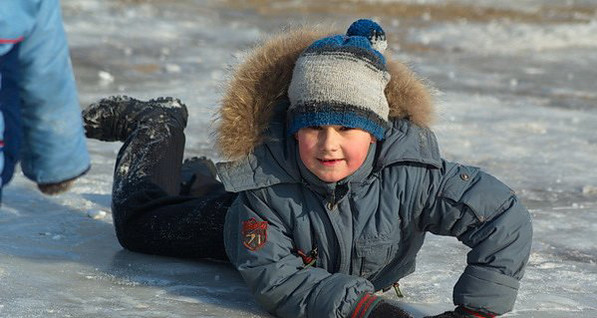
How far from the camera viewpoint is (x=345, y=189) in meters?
3.34

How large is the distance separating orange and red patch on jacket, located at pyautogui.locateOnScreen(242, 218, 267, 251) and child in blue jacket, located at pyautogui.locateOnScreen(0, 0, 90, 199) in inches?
24.4

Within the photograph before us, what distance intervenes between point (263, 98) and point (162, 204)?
0.86 m

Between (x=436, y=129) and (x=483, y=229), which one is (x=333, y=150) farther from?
(x=436, y=129)

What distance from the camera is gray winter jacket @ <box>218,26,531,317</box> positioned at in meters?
3.22

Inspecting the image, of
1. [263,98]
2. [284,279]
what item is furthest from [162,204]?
[284,279]

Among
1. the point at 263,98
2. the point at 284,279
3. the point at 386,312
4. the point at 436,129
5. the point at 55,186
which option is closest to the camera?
the point at 55,186

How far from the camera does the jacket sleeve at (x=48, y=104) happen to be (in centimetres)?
269

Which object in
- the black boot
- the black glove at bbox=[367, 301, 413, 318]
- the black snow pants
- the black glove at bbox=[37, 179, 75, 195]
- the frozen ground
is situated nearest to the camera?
the black glove at bbox=[37, 179, 75, 195]

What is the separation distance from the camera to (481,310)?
3.21 metres

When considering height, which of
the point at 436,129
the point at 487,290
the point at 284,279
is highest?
the point at 487,290

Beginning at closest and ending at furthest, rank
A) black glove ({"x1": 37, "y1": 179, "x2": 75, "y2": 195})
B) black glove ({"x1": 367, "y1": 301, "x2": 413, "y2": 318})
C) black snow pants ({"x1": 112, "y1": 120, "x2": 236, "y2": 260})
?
black glove ({"x1": 37, "y1": 179, "x2": 75, "y2": 195}) < black glove ({"x1": 367, "y1": 301, "x2": 413, "y2": 318}) < black snow pants ({"x1": 112, "y1": 120, "x2": 236, "y2": 260})

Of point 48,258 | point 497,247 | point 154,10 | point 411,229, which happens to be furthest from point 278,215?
point 154,10

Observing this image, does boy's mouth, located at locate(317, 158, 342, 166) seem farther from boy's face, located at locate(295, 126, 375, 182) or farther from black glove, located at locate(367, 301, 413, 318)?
black glove, located at locate(367, 301, 413, 318)

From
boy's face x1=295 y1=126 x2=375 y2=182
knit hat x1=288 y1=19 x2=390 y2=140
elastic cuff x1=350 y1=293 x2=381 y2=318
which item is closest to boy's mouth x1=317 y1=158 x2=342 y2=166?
boy's face x1=295 y1=126 x2=375 y2=182
